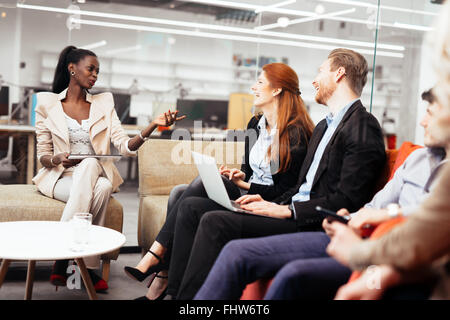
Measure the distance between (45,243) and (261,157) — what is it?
99 cm

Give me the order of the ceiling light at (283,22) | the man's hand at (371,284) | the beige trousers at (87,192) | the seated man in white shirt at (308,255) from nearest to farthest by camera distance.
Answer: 1. the man's hand at (371,284)
2. the seated man in white shirt at (308,255)
3. the beige trousers at (87,192)
4. the ceiling light at (283,22)

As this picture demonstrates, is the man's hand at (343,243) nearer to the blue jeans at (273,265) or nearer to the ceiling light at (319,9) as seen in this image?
the blue jeans at (273,265)

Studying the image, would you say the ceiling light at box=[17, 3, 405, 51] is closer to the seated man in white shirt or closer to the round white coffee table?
the seated man in white shirt

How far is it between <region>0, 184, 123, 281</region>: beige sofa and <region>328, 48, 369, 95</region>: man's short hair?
143cm

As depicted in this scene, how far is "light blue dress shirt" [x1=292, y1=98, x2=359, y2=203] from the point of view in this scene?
2.03m

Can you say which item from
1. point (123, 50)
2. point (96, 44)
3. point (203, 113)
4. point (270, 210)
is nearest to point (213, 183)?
point (270, 210)

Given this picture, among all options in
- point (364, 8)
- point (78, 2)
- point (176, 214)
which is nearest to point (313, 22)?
point (364, 8)

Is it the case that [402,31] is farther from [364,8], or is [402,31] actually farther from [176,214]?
[176,214]

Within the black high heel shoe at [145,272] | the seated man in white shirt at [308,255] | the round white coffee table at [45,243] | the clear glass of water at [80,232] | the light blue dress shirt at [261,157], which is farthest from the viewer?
the light blue dress shirt at [261,157]

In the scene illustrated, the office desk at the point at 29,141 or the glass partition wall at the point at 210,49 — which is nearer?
the glass partition wall at the point at 210,49

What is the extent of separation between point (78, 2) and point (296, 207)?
3.46 meters

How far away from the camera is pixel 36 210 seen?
2.67m

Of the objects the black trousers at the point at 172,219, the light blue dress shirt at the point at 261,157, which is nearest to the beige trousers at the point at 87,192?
the black trousers at the point at 172,219

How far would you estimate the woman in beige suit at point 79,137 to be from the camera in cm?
268
